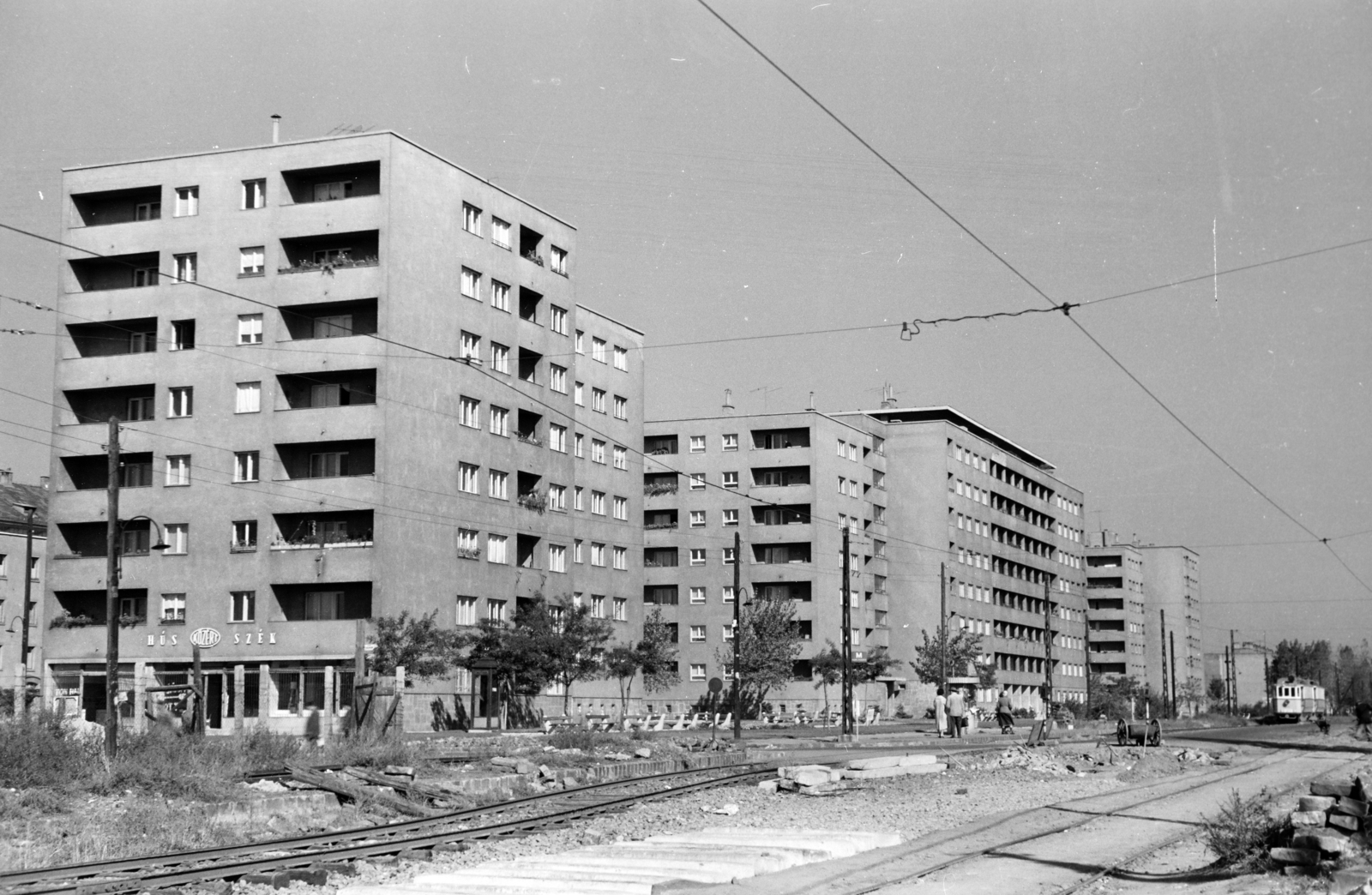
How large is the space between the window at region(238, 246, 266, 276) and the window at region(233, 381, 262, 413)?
4.73m

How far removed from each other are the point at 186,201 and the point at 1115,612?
447 feet

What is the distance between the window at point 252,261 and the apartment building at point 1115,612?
12917 cm

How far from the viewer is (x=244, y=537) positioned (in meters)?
63.2

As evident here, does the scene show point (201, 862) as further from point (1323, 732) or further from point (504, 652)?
point (1323, 732)

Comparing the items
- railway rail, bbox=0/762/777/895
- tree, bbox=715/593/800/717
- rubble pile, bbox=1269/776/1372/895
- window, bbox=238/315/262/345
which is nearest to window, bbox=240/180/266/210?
window, bbox=238/315/262/345

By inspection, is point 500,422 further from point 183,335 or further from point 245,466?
point 183,335

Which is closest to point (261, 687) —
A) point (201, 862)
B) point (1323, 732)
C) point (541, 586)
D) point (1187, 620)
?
point (541, 586)

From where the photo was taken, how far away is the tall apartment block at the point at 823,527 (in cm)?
10181

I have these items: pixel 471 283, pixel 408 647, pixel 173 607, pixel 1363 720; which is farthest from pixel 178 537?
pixel 1363 720

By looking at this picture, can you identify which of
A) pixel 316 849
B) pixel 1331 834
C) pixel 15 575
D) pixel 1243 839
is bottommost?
pixel 316 849

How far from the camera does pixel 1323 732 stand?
64375mm

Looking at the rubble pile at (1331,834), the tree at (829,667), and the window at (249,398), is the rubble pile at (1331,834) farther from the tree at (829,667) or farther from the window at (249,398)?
the tree at (829,667)

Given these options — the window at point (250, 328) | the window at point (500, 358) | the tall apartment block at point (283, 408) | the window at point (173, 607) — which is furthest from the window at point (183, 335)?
the window at point (500, 358)

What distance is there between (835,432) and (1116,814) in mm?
83387
